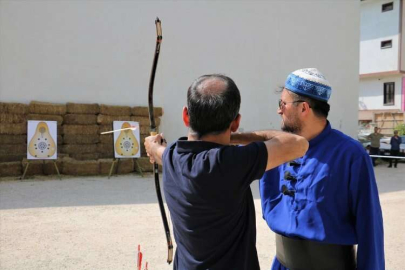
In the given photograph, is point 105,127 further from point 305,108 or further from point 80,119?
point 305,108

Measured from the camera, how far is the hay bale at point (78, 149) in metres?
9.21

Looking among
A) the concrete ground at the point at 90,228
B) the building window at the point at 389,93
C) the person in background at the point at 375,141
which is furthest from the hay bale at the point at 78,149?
the building window at the point at 389,93

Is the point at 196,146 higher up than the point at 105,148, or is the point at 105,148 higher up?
the point at 196,146

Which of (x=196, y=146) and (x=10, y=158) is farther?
(x=10, y=158)

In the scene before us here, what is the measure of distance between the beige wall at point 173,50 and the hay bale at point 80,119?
438mm

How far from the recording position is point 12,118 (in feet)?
28.0

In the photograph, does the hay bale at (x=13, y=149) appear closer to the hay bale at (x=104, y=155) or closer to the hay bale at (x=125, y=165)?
the hay bale at (x=104, y=155)

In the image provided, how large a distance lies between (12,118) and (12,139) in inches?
18.9

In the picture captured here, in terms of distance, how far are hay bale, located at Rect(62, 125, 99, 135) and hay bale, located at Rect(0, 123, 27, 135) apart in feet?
2.89

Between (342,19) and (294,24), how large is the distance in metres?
2.41

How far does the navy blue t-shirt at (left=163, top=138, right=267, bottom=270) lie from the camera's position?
1120mm

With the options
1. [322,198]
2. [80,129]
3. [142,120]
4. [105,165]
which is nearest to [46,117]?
[80,129]

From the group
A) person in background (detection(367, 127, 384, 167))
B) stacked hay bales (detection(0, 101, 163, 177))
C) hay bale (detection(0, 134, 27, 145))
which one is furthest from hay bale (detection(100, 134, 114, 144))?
person in background (detection(367, 127, 384, 167))

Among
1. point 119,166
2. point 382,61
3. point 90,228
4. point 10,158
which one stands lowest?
point 90,228
